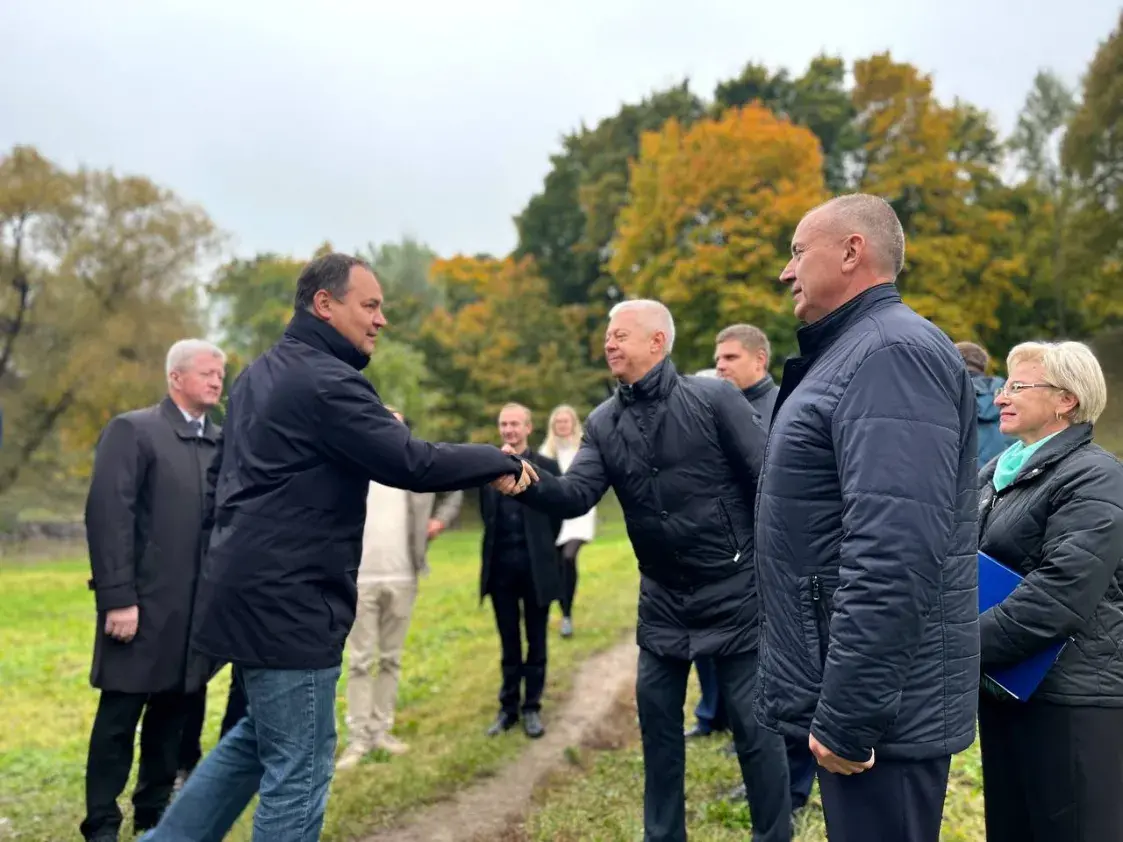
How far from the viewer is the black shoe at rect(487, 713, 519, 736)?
6715 mm

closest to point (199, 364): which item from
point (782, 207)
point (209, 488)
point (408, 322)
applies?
point (209, 488)

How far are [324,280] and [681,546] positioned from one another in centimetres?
197

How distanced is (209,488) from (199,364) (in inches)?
33.3

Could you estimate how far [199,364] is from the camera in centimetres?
514

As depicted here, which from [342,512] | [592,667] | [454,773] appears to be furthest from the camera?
→ [592,667]

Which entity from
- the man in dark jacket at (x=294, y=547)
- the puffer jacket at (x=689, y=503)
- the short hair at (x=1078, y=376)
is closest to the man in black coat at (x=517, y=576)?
the puffer jacket at (x=689, y=503)

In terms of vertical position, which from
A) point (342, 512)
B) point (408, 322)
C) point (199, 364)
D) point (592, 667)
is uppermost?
point (408, 322)

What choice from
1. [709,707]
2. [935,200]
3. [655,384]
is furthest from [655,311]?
[935,200]

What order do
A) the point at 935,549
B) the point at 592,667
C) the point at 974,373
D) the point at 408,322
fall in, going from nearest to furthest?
the point at 935,549 < the point at 974,373 < the point at 592,667 < the point at 408,322

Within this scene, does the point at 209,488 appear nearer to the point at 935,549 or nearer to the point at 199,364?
the point at 199,364

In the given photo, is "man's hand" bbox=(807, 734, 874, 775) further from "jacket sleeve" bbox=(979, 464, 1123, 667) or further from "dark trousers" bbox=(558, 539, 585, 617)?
"dark trousers" bbox=(558, 539, 585, 617)

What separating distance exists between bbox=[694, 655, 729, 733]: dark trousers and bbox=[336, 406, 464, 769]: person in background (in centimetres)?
214

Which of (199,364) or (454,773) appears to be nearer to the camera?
(199,364)

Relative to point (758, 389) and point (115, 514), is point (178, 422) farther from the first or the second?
point (758, 389)
